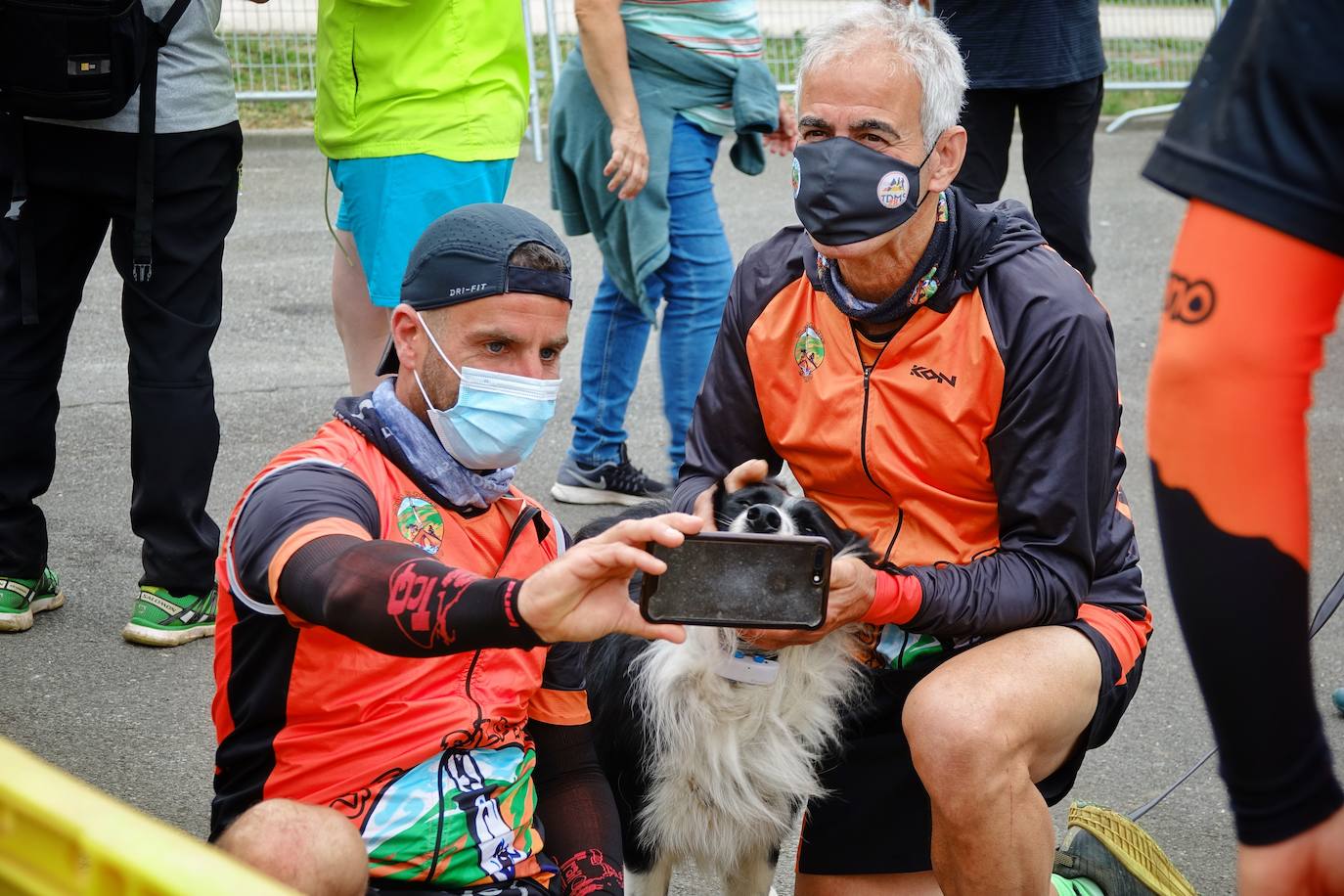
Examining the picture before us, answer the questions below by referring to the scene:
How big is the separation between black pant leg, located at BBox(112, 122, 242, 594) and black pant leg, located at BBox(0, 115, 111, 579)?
10 centimetres

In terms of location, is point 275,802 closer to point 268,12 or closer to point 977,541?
point 977,541

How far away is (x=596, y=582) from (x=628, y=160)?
8.69 feet

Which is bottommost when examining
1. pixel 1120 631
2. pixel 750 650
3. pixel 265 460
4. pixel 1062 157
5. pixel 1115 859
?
pixel 265 460

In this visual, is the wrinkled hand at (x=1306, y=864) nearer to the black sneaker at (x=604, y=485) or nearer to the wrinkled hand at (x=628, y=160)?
the wrinkled hand at (x=628, y=160)

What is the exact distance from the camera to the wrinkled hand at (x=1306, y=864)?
123cm

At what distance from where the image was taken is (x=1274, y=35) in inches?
46.7

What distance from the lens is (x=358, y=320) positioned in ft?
14.5

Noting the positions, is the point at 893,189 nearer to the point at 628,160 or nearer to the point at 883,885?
the point at 883,885

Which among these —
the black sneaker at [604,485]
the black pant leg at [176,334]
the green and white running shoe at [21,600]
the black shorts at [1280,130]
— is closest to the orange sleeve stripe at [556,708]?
the black shorts at [1280,130]

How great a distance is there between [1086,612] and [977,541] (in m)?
0.23

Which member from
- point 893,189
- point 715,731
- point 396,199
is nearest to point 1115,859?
point 715,731

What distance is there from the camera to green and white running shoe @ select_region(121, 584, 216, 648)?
387cm

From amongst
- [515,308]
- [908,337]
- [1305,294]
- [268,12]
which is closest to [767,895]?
[908,337]

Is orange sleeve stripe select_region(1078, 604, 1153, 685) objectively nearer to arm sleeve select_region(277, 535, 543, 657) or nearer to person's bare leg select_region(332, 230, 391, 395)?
arm sleeve select_region(277, 535, 543, 657)
